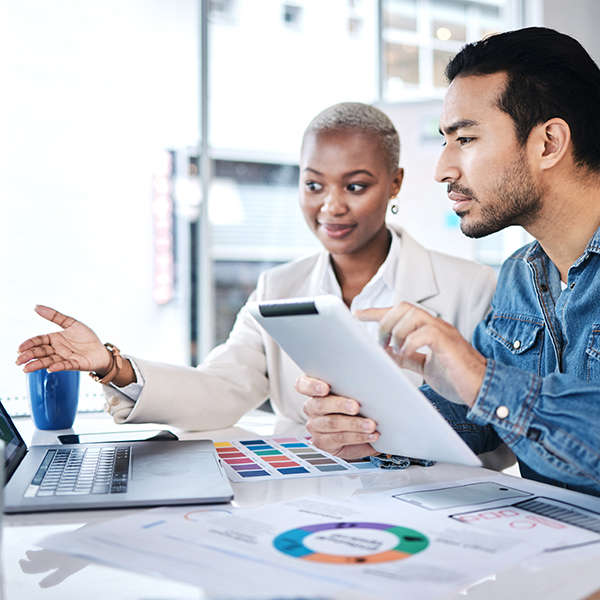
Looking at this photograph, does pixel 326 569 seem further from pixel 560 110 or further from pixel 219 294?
pixel 219 294

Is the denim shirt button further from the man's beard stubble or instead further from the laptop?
the man's beard stubble

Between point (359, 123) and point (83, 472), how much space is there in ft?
3.71

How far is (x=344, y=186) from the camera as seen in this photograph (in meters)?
1.64

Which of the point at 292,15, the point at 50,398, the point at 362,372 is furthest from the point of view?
the point at 292,15

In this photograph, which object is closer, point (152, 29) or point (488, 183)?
point (488, 183)

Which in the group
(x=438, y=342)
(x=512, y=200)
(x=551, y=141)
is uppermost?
(x=551, y=141)

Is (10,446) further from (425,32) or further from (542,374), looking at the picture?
(425,32)

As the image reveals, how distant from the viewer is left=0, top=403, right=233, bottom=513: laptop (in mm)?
760

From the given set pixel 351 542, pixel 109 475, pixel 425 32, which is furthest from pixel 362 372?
pixel 425 32

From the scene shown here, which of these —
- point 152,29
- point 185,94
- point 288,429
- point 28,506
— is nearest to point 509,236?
point 185,94

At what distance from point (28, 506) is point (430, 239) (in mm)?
2583

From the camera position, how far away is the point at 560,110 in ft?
3.78

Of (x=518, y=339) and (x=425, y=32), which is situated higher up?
(x=425, y=32)

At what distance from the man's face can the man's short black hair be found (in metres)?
0.02
